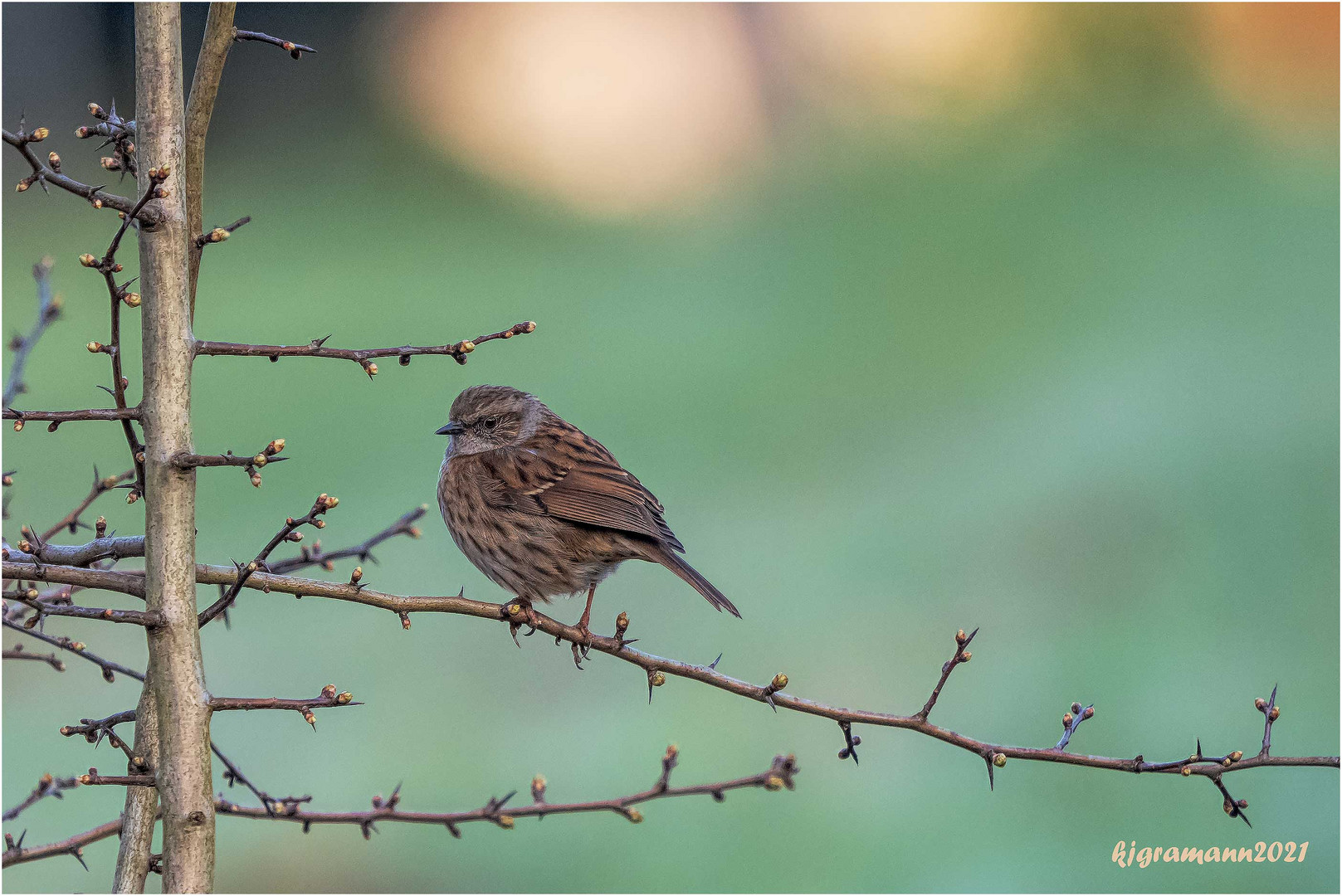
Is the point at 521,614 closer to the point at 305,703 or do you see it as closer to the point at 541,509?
the point at 305,703

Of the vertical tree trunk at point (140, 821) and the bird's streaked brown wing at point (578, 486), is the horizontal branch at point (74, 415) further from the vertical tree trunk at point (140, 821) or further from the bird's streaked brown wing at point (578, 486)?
the bird's streaked brown wing at point (578, 486)

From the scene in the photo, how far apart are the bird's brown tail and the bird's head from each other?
999 millimetres

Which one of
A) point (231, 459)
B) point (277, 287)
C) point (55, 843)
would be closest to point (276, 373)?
point (277, 287)

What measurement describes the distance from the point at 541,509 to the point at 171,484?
2.06m

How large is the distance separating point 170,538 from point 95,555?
0.44m

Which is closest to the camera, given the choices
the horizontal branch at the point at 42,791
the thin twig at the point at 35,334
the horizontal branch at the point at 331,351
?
the horizontal branch at the point at 331,351

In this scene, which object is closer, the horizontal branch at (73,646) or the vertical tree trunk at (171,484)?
the vertical tree trunk at (171,484)

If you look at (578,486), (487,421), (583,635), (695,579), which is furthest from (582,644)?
(487,421)

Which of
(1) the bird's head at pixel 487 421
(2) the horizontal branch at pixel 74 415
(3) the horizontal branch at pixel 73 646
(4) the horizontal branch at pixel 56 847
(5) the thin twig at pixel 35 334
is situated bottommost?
(4) the horizontal branch at pixel 56 847

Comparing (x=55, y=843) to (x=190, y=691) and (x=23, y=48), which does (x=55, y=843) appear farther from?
(x=23, y=48)

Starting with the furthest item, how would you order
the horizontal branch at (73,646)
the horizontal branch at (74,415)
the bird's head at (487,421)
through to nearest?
the bird's head at (487,421) → the horizontal branch at (73,646) → the horizontal branch at (74,415)

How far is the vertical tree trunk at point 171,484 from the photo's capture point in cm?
204

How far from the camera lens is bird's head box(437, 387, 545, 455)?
4.57 m

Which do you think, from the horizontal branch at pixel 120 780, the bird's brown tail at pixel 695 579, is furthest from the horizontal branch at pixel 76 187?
the bird's brown tail at pixel 695 579
